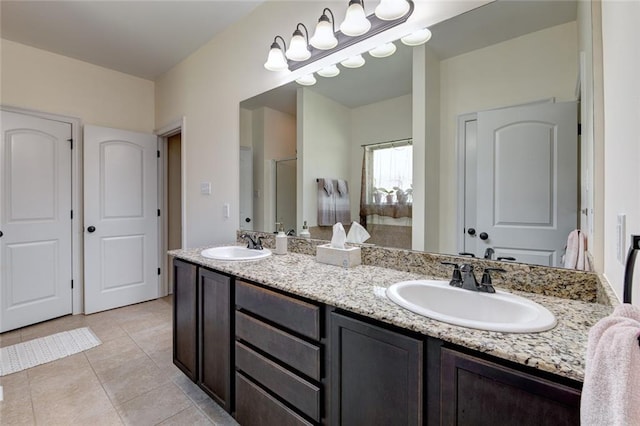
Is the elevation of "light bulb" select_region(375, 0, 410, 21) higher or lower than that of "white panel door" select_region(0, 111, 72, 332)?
higher

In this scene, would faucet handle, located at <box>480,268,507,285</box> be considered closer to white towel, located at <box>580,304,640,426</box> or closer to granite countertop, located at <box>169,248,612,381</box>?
granite countertop, located at <box>169,248,612,381</box>

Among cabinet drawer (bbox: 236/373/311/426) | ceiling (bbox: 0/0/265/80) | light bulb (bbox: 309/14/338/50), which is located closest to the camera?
cabinet drawer (bbox: 236/373/311/426)

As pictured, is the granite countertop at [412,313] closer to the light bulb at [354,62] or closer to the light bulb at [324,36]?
the light bulb at [354,62]

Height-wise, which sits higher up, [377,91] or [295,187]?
[377,91]

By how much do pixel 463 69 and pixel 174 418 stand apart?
2285mm

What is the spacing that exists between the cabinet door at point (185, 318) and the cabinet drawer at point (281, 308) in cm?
46

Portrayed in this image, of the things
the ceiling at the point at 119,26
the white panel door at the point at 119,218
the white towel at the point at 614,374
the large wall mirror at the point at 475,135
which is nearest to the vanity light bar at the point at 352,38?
the large wall mirror at the point at 475,135

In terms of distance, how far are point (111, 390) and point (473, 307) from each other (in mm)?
2129

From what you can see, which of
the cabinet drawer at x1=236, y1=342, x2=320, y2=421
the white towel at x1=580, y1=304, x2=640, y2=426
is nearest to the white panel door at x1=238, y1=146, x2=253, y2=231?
the cabinet drawer at x1=236, y1=342, x2=320, y2=421

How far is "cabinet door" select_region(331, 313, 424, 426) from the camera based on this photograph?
2.79ft

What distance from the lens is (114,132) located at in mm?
3174

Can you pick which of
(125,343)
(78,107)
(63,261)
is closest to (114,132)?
(78,107)

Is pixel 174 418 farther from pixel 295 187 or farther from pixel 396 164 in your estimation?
pixel 396 164

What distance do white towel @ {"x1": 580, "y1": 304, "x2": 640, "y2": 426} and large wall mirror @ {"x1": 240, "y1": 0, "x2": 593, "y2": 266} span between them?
0.77 meters
